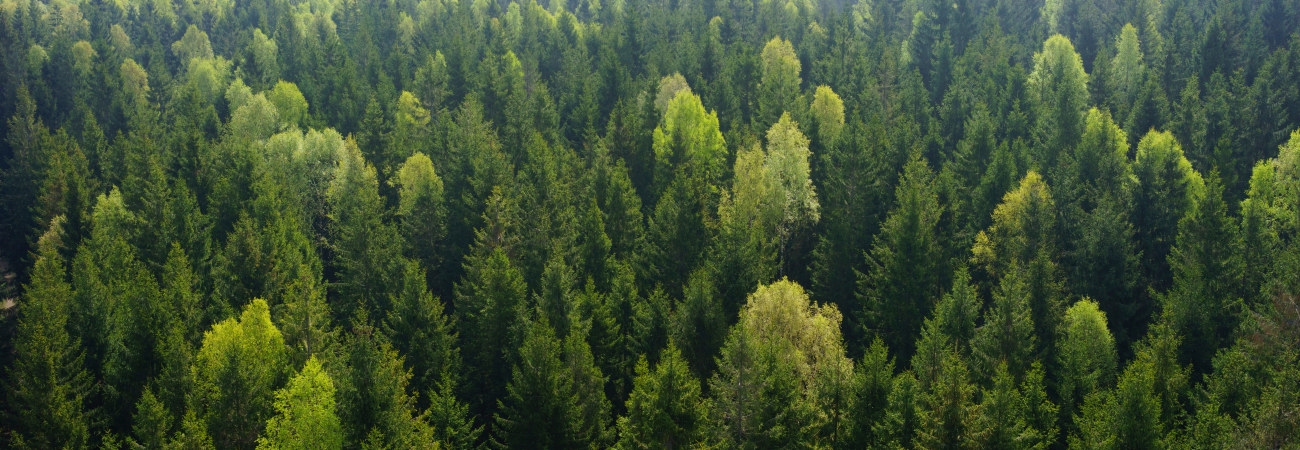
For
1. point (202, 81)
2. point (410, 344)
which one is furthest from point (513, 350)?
point (202, 81)

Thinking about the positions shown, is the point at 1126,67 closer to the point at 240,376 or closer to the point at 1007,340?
the point at 1007,340

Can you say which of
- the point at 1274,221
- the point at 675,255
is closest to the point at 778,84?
the point at 675,255

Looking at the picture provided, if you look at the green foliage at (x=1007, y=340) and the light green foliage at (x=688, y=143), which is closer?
the green foliage at (x=1007, y=340)

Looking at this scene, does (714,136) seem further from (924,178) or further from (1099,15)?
(1099,15)

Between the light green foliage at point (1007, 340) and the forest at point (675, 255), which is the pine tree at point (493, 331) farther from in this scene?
the light green foliage at point (1007, 340)

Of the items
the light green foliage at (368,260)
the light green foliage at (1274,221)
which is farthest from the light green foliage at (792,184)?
the light green foliage at (1274,221)

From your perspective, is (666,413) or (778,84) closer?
(666,413)

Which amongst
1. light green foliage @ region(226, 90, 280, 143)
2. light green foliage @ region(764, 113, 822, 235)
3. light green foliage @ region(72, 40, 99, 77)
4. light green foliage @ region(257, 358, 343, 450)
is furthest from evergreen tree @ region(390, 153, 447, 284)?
light green foliage @ region(72, 40, 99, 77)
